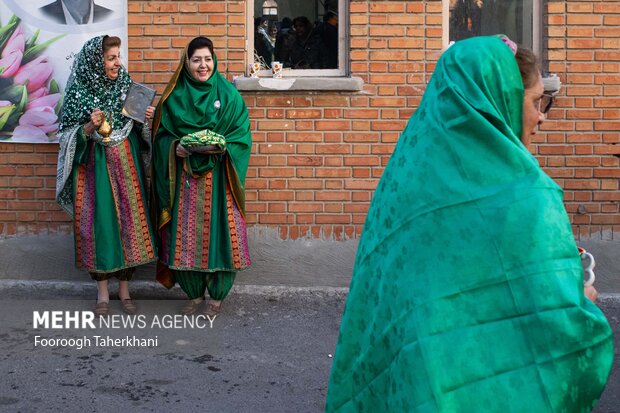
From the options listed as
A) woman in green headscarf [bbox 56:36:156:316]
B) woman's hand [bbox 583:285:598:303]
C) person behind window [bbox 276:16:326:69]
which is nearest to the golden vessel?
woman in green headscarf [bbox 56:36:156:316]

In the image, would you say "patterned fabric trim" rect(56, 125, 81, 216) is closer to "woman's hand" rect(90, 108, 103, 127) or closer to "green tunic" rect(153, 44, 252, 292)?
"woman's hand" rect(90, 108, 103, 127)

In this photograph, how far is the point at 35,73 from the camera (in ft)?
22.7

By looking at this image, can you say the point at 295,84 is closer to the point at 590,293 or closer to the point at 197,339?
the point at 197,339

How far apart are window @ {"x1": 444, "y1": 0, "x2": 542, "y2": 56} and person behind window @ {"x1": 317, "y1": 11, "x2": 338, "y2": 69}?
2.73 ft

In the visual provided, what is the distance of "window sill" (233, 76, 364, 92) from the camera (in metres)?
6.82

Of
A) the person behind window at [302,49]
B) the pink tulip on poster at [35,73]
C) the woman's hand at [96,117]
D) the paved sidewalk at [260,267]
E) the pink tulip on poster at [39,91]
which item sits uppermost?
the person behind window at [302,49]

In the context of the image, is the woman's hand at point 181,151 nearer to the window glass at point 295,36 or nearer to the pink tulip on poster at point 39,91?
the window glass at point 295,36

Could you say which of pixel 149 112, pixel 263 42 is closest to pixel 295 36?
pixel 263 42

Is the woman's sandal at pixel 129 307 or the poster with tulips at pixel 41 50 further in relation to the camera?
the poster with tulips at pixel 41 50

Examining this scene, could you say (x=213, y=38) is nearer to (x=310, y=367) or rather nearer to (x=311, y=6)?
(x=311, y=6)

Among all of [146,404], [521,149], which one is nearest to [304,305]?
[146,404]

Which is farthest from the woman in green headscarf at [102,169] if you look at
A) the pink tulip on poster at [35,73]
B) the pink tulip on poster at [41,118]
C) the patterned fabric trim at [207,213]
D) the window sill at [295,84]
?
the window sill at [295,84]

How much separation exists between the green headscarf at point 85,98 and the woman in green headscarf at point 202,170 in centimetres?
30

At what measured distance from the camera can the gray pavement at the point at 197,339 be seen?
16.8 feet
